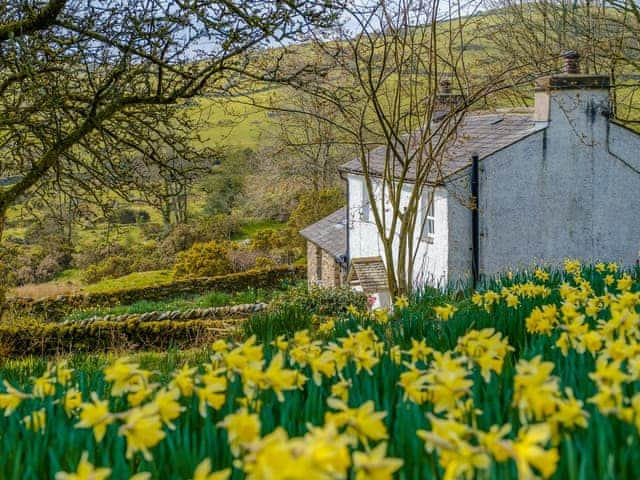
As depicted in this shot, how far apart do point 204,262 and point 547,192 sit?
Answer: 17.4 metres

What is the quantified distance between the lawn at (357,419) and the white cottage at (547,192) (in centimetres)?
1354

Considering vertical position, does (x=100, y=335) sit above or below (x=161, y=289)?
below

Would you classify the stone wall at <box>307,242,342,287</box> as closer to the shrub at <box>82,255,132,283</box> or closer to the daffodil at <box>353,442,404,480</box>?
the shrub at <box>82,255,132,283</box>

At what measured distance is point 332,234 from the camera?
26.9 metres

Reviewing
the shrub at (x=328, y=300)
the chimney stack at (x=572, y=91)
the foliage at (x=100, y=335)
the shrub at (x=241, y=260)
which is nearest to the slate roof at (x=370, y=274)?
the shrub at (x=328, y=300)

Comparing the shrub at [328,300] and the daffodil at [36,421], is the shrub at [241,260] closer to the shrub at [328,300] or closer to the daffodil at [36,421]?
the shrub at [328,300]

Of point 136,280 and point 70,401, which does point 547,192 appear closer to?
point 70,401

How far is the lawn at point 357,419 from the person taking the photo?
183 centimetres

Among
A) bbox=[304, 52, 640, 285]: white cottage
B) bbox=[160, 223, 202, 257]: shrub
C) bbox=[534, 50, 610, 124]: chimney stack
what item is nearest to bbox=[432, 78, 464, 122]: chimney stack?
bbox=[304, 52, 640, 285]: white cottage

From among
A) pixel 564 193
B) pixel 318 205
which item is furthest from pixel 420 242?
pixel 318 205

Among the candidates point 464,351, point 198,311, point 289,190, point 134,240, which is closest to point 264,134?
point 289,190

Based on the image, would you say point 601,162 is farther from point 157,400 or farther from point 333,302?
point 157,400

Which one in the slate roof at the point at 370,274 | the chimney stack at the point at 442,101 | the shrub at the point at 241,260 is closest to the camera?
the slate roof at the point at 370,274

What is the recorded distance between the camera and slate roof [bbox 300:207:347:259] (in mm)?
24938
